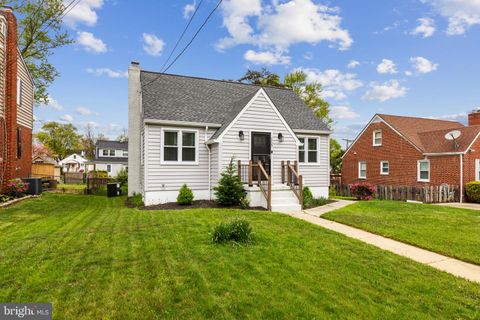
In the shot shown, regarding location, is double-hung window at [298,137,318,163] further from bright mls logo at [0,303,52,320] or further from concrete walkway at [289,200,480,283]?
bright mls logo at [0,303,52,320]

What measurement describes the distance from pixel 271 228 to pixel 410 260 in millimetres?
3191

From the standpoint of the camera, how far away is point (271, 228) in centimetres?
736

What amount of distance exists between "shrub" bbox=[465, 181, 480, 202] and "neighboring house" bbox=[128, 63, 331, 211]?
973cm

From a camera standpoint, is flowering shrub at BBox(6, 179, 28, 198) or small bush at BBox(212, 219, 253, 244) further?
flowering shrub at BBox(6, 179, 28, 198)

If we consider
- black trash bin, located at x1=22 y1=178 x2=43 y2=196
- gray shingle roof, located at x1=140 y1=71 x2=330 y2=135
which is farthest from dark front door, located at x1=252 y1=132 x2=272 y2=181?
black trash bin, located at x1=22 y1=178 x2=43 y2=196

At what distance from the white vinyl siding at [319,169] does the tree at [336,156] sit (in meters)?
20.0

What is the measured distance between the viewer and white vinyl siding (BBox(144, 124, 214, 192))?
12.0 meters

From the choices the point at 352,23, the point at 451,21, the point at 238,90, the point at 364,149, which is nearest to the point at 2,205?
the point at 238,90

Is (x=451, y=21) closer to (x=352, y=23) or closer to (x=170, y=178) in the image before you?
(x=352, y=23)

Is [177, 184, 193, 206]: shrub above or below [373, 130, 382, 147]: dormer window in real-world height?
below

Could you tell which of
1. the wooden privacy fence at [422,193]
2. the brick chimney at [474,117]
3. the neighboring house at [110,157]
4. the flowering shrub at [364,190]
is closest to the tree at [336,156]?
the brick chimney at [474,117]

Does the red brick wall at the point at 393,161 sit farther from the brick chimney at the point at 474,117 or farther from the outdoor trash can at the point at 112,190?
the outdoor trash can at the point at 112,190

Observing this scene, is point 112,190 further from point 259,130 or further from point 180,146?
point 259,130

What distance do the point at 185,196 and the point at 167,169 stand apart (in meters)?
1.60
